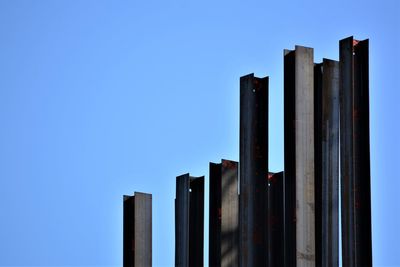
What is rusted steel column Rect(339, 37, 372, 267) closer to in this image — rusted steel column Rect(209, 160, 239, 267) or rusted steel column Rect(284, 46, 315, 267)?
rusted steel column Rect(284, 46, 315, 267)

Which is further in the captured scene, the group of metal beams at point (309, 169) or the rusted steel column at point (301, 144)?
the rusted steel column at point (301, 144)

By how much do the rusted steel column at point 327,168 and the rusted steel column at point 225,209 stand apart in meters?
1.98

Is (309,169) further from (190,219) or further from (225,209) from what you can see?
(190,219)

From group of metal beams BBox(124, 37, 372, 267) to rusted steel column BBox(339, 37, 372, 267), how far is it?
0.01 m

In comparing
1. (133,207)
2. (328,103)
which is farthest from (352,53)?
(133,207)

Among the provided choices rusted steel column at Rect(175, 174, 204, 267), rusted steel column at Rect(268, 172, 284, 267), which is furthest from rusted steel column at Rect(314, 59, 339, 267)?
rusted steel column at Rect(175, 174, 204, 267)

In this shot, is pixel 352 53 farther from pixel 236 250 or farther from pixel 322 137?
pixel 236 250

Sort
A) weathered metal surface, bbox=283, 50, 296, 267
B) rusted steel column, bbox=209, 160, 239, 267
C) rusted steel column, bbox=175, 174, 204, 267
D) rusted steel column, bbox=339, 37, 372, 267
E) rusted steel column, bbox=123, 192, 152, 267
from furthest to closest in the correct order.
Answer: rusted steel column, bbox=123, 192, 152, 267
rusted steel column, bbox=175, 174, 204, 267
rusted steel column, bbox=209, 160, 239, 267
weathered metal surface, bbox=283, 50, 296, 267
rusted steel column, bbox=339, 37, 372, 267

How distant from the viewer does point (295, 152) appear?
1906 cm

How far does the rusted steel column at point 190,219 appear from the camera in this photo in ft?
72.2

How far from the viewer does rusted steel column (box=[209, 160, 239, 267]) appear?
20.8m

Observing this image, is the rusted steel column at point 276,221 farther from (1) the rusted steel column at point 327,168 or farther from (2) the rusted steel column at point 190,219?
(2) the rusted steel column at point 190,219

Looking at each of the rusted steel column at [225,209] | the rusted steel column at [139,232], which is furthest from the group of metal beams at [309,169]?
the rusted steel column at [139,232]

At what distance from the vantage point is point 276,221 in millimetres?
19859
